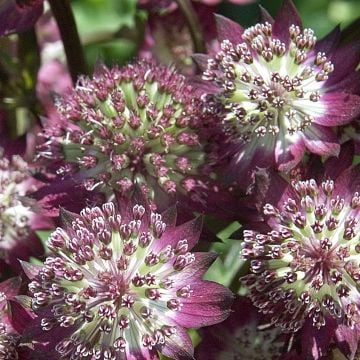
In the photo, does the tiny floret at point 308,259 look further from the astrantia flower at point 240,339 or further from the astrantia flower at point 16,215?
the astrantia flower at point 16,215

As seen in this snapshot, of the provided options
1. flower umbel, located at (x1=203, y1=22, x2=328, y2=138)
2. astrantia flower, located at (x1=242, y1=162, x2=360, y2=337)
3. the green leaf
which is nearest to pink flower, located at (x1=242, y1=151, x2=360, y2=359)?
astrantia flower, located at (x1=242, y1=162, x2=360, y2=337)

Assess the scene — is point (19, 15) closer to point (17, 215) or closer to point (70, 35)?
point (70, 35)

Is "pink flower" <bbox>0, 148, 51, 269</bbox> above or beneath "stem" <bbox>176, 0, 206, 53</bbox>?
beneath

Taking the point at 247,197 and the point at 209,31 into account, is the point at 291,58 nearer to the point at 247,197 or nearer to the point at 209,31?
the point at 247,197

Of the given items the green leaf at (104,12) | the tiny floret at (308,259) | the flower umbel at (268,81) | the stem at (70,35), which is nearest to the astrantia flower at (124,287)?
the tiny floret at (308,259)

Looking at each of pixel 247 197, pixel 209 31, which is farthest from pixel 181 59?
pixel 247 197

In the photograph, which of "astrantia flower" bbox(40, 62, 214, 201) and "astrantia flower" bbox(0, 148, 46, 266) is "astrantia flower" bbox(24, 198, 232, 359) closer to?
"astrantia flower" bbox(40, 62, 214, 201)
